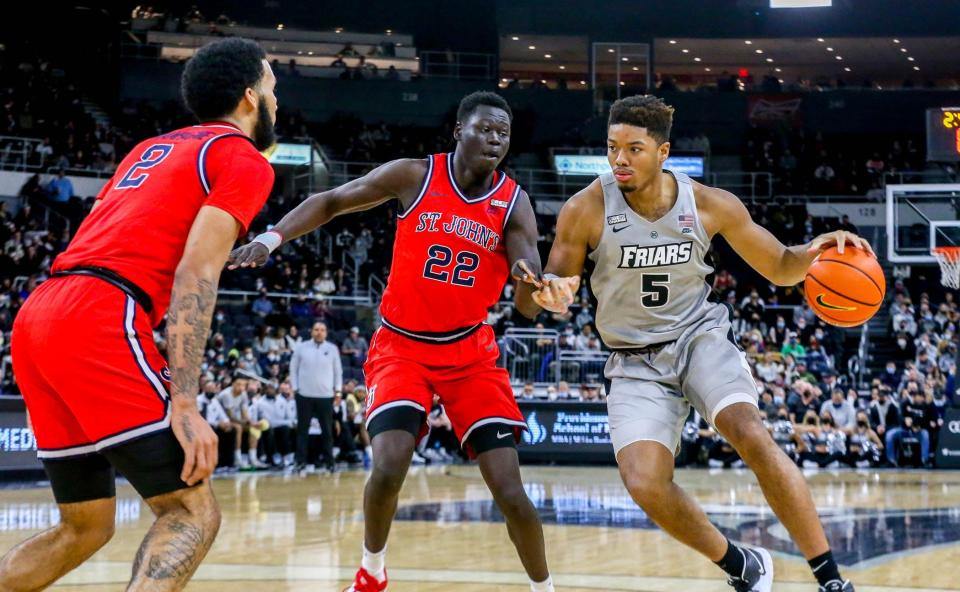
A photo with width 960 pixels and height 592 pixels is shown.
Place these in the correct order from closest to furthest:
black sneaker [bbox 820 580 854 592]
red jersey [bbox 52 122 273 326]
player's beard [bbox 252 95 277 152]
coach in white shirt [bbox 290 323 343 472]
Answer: red jersey [bbox 52 122 273 326]
player's beard [bbox 252 95 277 152]
black sneaker [bbox 820 580 854 592]
coach in white shirt [bbox 290 323 343 472]

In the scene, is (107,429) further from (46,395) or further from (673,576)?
(673,576)

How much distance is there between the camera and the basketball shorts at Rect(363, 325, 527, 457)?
236 inches

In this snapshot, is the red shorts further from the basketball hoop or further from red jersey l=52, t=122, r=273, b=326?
the basketball hoop

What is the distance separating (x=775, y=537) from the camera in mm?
8938

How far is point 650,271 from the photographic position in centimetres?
569

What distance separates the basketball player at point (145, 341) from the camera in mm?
3664

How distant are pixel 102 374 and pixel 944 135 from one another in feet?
59.4

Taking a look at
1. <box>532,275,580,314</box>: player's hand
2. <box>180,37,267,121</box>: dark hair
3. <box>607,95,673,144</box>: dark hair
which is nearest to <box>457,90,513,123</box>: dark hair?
<box>607,95,673,144</box>: dark hair

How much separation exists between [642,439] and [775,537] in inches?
157

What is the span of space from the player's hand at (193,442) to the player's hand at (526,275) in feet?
6.51

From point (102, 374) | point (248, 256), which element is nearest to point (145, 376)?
point (102, 374)

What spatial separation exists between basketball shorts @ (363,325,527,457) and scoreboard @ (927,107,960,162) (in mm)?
15161

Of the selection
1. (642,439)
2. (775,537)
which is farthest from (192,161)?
(775,537)

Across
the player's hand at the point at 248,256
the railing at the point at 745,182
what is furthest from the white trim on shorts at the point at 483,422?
the railing at the point at 745,182
